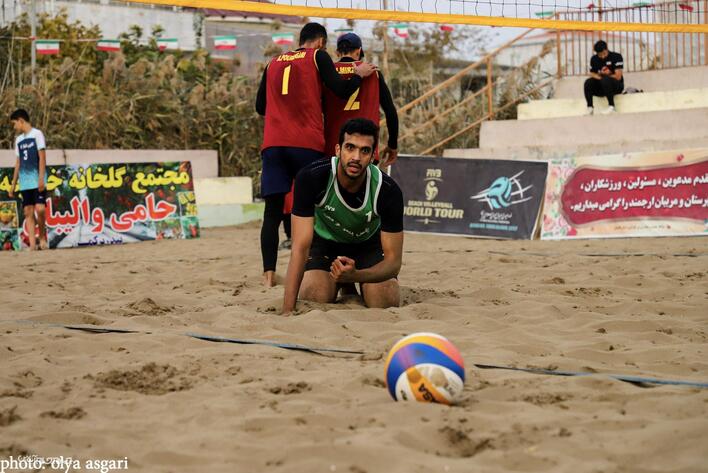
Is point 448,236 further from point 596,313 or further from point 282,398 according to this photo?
point 282,398

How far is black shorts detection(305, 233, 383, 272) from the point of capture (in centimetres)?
592

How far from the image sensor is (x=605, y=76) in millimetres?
14523

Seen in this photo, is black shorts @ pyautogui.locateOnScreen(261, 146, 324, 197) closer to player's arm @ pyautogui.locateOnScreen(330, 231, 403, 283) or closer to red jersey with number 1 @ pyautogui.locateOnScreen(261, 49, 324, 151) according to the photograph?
red jersey with number 1 @ pyautogui.locateOnScreen(261, 49, 324, 151)

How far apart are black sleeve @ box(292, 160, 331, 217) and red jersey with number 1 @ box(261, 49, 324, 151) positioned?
4.03ft

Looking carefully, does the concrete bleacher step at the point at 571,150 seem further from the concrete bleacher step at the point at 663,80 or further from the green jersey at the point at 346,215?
the green jersey at the point at 346,215

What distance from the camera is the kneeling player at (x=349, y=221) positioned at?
17.3ft

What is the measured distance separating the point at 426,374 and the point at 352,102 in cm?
379

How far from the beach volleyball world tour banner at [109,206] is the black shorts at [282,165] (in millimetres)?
5713

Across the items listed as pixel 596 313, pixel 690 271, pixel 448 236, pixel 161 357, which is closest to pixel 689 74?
pixel 448 236

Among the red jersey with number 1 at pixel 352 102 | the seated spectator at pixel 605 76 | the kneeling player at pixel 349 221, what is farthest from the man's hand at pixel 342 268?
the seated spectator at pixel 605 76

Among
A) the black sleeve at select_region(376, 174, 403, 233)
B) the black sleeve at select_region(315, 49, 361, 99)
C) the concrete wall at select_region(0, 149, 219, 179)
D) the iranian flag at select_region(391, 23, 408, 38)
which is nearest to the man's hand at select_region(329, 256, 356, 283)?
the black sleeve at select_region(376, 174, 403, 233)

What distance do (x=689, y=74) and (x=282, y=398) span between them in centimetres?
1361

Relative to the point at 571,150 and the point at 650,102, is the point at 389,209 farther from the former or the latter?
the point at 650,102

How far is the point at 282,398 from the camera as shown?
355 centimetres
